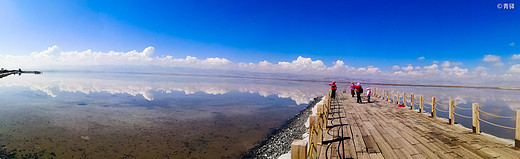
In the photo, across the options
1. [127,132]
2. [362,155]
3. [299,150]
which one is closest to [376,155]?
[362,155]

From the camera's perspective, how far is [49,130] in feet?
35.3

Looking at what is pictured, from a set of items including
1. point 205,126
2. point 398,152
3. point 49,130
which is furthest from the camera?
point 205,126

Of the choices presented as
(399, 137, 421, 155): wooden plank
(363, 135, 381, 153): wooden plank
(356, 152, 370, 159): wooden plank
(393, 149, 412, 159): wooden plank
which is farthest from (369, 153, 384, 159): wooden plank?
(399, 137, 421, 155): wooden plank

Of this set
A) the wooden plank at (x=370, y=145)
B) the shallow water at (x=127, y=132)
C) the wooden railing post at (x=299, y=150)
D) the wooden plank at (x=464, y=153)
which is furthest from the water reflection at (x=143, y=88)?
the wooden railing post at (x=299, y=150)

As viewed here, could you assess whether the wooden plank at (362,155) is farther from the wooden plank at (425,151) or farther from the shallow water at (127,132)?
the shallow water at (127,132)

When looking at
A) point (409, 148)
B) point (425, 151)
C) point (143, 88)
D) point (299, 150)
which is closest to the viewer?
point (299, 150)

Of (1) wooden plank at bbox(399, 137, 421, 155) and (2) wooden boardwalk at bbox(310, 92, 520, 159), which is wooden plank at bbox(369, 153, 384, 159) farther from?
(1) wooden plank at bbox(399, 137, 421, 155)

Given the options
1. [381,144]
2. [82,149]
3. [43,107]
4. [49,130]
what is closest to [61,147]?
[82,149]

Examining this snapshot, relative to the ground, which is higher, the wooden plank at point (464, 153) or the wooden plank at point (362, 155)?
the wooden plank at point (464, 153)

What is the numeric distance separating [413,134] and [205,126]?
1082cm

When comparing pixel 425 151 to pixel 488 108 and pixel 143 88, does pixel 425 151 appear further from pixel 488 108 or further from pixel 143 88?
pixel 143 88

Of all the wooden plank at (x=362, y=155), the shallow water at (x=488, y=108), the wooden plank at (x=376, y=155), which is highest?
the wooden plank at (x=376, y=155)

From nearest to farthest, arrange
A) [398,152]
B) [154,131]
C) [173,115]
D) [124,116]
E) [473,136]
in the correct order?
[398,152] < [473,136] < [154,131] < [124,116] < [173,115]

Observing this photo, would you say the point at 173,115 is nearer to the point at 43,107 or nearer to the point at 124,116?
the point at 124,116
